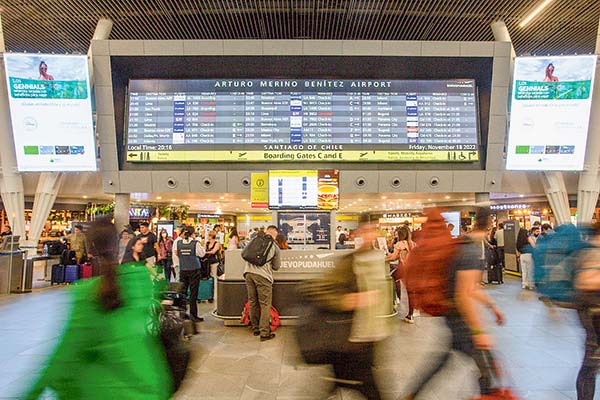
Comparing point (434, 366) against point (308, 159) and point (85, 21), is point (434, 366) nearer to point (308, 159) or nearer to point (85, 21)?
point (308, 159)

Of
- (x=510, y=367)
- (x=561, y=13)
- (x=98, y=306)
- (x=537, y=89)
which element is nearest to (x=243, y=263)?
(x=510, y=367)

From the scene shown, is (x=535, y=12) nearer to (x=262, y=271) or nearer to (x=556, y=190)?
(x=556, y=190)

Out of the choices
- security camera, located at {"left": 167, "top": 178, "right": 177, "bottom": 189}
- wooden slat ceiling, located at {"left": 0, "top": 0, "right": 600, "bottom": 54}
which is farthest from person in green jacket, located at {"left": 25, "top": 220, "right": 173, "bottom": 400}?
wooden slat ceiling, located at {"left": 0, "top": 0, "right": 600, "bottom": 54}

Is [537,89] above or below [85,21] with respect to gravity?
below

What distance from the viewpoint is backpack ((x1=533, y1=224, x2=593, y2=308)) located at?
3549mm

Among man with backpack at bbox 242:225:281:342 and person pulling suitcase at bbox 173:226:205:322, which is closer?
man with backpack at bbox 242:225:281:342

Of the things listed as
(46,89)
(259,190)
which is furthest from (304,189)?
(46,89)

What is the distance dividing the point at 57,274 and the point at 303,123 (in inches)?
335

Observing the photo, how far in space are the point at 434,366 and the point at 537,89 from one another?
10732mm

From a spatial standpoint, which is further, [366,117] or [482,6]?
[482,6]

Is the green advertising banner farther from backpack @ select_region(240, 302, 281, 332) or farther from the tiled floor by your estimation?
backpack @ select_region(240, 302, 281, 332)

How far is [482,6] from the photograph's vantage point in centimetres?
1243

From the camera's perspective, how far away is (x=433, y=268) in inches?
133

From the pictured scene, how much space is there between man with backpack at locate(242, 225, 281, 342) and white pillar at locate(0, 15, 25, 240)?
1116 centimetres
